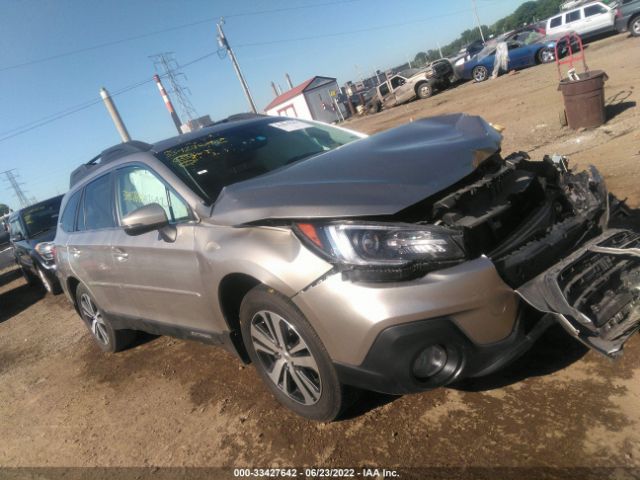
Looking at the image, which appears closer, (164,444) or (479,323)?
(479,323)

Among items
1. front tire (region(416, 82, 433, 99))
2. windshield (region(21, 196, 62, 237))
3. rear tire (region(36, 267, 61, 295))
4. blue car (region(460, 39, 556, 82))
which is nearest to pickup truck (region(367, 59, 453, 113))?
front tire (region(416, 82, 433, 99))

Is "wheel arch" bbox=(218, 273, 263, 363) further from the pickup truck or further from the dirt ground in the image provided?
the pickup truck

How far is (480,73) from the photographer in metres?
23.8

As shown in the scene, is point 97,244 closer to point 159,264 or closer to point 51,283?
point 159,264

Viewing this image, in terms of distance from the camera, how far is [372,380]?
2.14 meters

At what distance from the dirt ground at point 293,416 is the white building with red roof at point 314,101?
32.2 m

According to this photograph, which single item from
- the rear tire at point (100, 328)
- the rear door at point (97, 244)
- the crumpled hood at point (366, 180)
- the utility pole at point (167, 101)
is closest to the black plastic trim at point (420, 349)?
the crumpled hood at point (366, 180)

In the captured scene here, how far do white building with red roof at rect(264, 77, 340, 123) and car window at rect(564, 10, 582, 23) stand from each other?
16.0 metres

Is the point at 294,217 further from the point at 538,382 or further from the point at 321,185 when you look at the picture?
the point at 538,382

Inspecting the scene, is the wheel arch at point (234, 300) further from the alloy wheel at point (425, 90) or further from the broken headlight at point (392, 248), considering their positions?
→ the alloy wheel at point (425, 90)

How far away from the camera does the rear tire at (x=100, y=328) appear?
455 cm

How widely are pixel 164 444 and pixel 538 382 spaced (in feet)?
7.39

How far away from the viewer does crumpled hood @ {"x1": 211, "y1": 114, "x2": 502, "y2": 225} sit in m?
2.18

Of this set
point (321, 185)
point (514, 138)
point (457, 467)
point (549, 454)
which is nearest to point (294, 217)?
point (321, 185)
